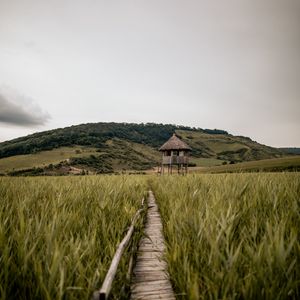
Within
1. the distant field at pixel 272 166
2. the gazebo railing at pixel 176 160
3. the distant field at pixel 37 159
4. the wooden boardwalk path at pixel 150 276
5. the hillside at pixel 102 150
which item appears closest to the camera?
the wooden boardwalk path at pixel 150 276

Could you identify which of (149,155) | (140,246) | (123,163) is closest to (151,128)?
(149,155)

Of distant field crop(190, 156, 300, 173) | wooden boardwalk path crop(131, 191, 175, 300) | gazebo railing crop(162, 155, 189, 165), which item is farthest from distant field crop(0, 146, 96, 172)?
wooden boardwalk path crop(131, 191, 175, 300)

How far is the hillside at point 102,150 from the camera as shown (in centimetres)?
7694

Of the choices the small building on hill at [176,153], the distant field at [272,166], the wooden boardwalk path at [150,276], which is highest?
the small building on hill at [176,153]

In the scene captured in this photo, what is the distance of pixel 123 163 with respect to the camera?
314 ft

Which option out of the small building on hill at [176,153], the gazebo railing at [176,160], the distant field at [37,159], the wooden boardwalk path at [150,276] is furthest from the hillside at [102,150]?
the wooden boardwalk path at [150,276]

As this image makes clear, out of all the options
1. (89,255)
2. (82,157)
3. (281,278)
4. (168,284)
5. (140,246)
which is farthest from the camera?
(82,157)

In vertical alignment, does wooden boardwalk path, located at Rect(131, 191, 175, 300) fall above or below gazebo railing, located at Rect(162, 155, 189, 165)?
below

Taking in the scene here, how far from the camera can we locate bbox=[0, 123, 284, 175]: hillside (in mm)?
76938

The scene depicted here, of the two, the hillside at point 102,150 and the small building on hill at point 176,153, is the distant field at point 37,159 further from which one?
the small building on hill at point 176,153

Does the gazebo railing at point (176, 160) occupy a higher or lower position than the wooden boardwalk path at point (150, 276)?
higher

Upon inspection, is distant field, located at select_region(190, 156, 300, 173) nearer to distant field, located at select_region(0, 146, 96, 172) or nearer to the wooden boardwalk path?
the wooden boardwalk path

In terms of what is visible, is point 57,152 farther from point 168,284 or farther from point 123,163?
point 168,284

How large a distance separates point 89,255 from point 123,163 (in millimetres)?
93984
